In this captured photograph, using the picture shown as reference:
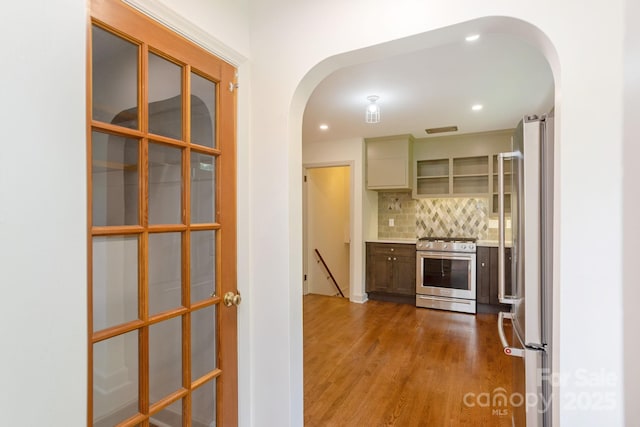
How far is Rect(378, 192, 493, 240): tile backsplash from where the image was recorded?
4.86m

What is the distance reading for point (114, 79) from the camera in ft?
3.70

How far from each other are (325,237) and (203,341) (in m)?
4.18

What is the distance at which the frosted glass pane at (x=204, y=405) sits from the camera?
4.62ft

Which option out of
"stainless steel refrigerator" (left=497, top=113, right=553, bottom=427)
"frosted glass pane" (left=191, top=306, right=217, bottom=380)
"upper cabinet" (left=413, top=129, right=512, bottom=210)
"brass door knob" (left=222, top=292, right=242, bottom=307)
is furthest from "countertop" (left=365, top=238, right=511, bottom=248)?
"frosted glass pane" (left=191, top=306, right=217, bottom=380)

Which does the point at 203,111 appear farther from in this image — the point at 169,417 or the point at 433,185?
Answer: the point at 433,185

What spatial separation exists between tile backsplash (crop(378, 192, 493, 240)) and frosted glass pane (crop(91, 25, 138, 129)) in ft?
15.2

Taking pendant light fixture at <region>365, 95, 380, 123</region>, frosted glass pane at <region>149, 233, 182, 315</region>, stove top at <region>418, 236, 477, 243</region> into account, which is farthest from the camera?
stove top at <region>418, 236, 477, 243</region>

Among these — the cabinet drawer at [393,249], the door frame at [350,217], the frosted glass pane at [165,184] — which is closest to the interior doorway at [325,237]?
the door frame at [350,217]

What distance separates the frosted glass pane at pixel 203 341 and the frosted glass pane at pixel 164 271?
15 cm

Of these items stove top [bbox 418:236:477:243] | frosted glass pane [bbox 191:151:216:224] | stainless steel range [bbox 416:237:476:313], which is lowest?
stainless steel range [bbox 416:237:476:313]

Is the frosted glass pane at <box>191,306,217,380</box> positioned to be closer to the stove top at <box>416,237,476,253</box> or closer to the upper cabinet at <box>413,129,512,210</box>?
the stove top at <box>416,237,476,253</box>

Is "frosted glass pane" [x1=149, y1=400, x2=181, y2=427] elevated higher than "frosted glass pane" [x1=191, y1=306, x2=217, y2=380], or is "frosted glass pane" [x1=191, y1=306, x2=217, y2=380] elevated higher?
"frosted glass pane" [x1=191, y1=306, x2=217, y2=380]
